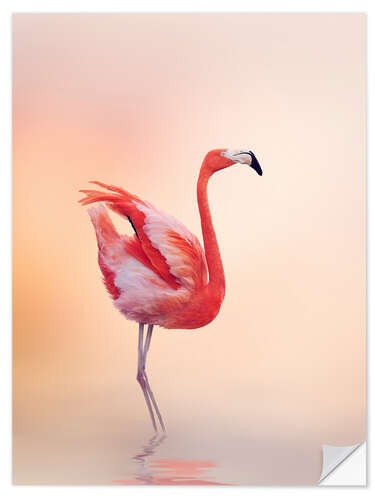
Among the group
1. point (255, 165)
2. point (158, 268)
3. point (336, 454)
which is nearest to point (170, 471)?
point (336, 454)

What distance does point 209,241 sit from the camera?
2.45m

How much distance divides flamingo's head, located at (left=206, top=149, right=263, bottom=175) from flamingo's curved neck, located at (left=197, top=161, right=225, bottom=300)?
0.09 feet

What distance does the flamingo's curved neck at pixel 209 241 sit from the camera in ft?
7.97

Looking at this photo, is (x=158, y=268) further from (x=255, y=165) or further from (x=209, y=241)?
(x=255, y=165)

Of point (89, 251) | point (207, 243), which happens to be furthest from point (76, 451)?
point (207, 243)

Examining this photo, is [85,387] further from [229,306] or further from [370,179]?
[370,179]

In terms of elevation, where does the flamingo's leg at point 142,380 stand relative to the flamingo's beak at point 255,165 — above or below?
below

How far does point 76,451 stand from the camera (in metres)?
2.44

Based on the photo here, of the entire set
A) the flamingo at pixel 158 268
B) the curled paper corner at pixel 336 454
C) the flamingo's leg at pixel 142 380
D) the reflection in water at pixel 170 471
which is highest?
the flamingo at pixel 158 268

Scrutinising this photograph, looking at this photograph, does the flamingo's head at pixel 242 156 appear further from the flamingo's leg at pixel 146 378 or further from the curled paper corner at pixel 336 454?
the curled paper corner at pixel 336 454

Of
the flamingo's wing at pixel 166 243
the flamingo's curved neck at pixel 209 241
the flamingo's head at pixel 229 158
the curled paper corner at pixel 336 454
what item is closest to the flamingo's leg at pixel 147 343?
the flamingo's wing at pixel 166 243

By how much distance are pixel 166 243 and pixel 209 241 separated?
191 millimetres

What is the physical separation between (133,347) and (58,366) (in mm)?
344

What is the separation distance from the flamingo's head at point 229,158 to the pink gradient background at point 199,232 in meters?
0.03
